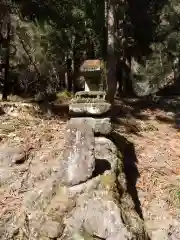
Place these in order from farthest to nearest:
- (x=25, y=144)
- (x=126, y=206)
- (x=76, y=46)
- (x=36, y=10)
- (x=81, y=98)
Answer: (x=76, y=46) → (x=36, y=10) → (x=25, y=144) → (x=81, y=98) → (x=126, y=206)

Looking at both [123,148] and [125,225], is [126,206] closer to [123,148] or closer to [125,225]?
[125,225]

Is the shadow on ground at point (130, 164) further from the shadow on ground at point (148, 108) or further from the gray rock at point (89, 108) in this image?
the shadow on ground at point (148, 108)

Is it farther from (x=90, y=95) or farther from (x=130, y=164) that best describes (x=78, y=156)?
(x=130, y=164)

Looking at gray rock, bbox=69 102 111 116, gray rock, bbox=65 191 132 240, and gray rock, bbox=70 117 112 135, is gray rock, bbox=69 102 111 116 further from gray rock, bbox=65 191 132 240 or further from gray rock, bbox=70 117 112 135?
gray rock, bbox=65 191 132 240

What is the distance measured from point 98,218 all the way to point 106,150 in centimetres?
174

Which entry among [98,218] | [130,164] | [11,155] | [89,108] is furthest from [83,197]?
[130,164]

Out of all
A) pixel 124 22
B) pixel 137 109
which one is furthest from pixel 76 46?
pixel 137 109

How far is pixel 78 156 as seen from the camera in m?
5.96

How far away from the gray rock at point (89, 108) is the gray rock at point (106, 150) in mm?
650

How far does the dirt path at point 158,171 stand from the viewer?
6.25 m

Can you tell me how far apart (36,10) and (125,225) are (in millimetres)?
6951

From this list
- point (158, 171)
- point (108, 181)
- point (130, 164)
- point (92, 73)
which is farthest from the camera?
point (130, 164)

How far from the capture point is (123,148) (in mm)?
8016

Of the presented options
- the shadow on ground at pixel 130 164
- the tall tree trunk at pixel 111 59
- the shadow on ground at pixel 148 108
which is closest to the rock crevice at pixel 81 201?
the shadow on ground at pixel 130 164
